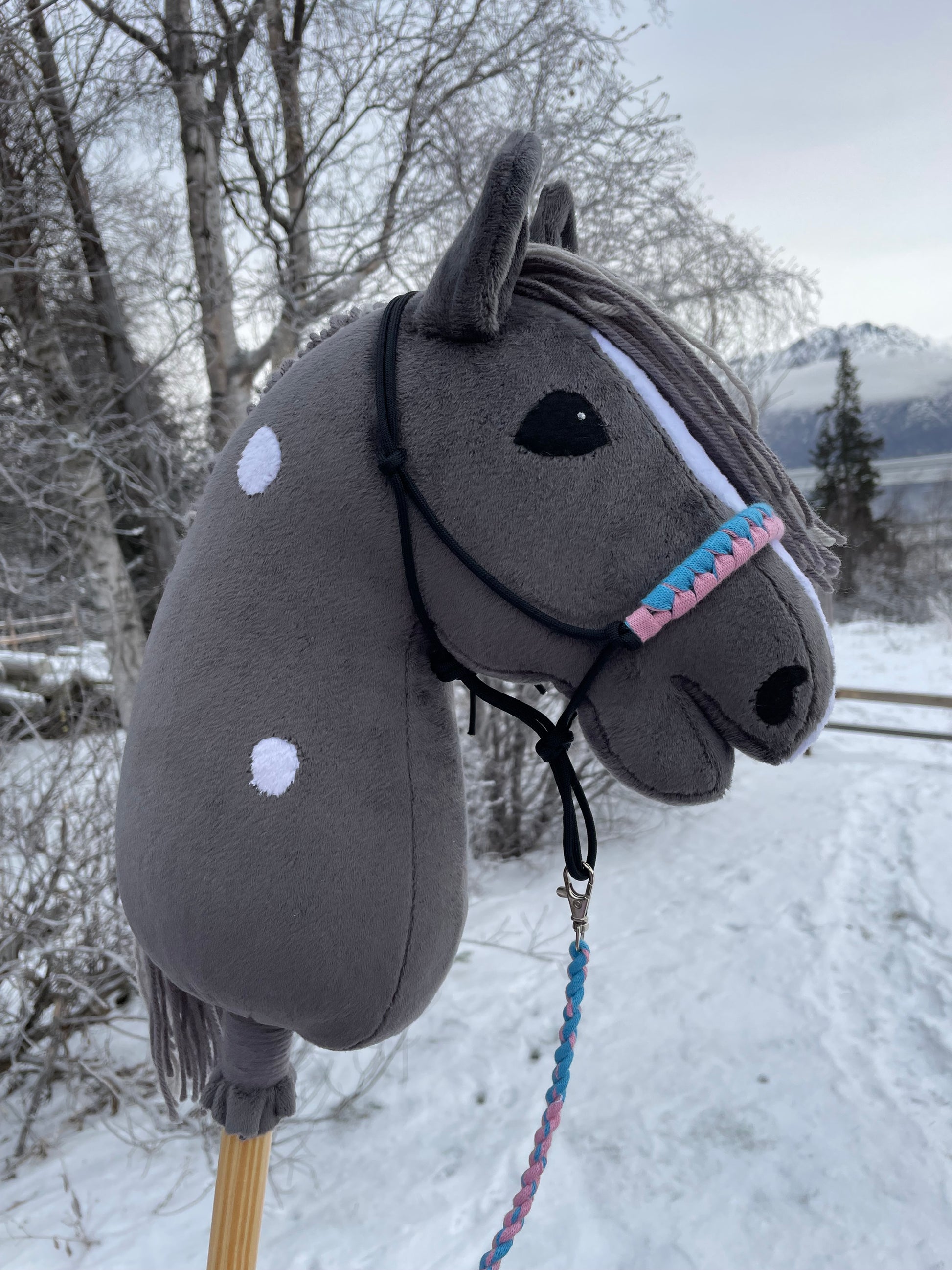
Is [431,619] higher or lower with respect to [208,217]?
lower

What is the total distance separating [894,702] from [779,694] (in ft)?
17.7

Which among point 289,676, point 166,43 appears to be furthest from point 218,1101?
point 166,43

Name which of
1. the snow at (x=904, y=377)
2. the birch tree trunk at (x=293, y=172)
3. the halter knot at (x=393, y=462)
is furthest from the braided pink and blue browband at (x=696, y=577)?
the snow at (x=904, y=377)

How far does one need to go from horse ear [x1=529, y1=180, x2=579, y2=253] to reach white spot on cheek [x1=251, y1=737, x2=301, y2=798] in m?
0.50

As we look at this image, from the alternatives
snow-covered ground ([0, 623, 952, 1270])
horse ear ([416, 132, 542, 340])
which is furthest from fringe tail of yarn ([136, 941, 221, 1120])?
snow-covered ground ([0, 623, 952, 1270])

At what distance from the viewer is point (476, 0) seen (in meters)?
4.11

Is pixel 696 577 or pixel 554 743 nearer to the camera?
pixel 696 577

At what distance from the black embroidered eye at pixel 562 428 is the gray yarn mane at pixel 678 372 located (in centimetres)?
6

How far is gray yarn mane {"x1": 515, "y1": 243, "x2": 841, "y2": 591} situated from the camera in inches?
22.6

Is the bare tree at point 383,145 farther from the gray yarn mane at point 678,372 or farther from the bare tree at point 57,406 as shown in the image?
the gray yarn mane at point 678,372

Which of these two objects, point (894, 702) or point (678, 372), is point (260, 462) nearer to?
point (678, 372)

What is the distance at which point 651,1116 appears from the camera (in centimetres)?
204

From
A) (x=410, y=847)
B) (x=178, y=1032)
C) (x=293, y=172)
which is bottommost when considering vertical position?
(x=178, y=1032)

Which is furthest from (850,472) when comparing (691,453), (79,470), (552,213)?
(691,453)
